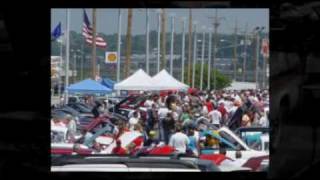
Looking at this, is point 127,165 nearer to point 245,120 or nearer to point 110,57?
point 110,57

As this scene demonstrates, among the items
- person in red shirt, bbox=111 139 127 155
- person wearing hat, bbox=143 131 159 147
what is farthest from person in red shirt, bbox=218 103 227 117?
person in red shirt, bbox=111 139 127 155

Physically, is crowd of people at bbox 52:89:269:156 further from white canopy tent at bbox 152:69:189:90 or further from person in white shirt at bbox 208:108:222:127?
white canopy tent at bbox 152:69:189:90

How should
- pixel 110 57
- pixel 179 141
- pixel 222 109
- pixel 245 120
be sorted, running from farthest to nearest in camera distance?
pixel 222 109, pixel 245 120, pixel 179 141, pixel 110 57

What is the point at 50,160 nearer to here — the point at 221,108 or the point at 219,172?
the point at 219,172

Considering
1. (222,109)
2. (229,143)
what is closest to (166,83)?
(222,109)

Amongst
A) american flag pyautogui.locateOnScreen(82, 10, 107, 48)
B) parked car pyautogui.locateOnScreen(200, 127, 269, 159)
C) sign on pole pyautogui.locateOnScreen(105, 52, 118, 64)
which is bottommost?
parked car pyautogui.locateOnScreen(200, 127, 269, 159)

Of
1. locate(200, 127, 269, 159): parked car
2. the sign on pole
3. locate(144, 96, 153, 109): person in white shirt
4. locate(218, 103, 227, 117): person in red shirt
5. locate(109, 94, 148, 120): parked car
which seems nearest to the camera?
the sign on pole

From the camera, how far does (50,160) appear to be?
373cm

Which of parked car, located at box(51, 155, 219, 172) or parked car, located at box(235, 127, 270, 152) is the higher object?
parked car, located at box(51, 155, 219, 172)

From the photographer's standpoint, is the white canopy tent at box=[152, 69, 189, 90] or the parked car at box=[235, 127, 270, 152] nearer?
the parked car at box=[235, 127, 270, 152]

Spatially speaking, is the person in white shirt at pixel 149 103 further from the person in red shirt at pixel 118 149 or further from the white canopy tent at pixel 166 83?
the person in red shirt at pixel 118 149
